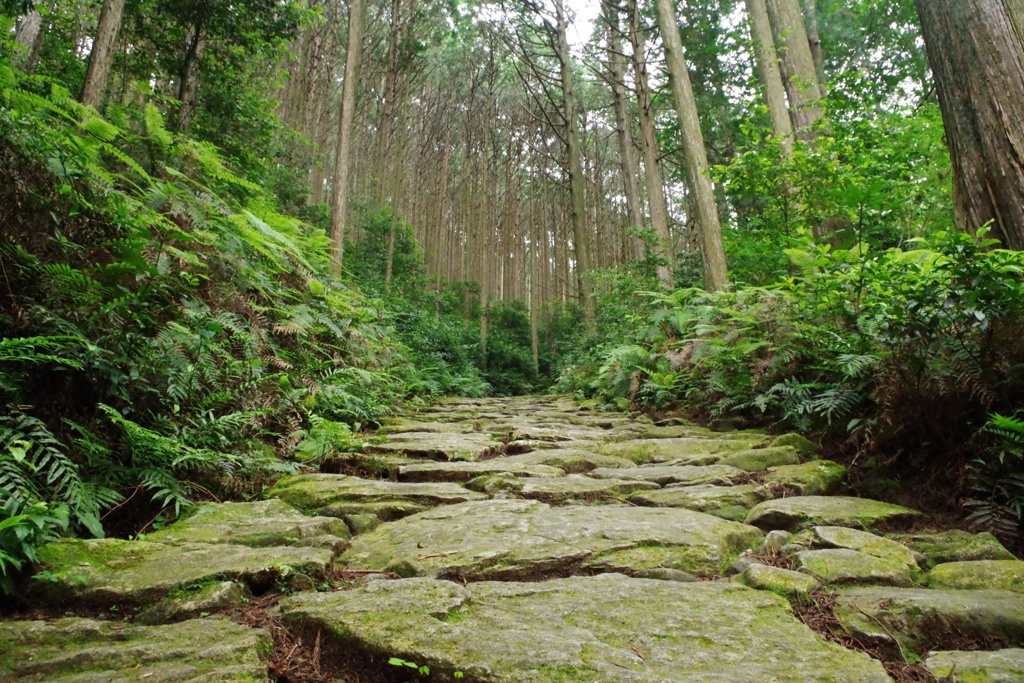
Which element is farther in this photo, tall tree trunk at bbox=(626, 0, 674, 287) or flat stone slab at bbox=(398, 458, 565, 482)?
tall tree trunk at bbox=(626, 0, 674, 287)

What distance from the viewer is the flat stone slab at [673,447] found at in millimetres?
4090

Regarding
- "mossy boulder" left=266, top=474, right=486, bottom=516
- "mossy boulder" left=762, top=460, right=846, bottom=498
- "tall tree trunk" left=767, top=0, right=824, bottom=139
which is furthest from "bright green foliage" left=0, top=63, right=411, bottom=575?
"tall tree trunk" left=767, top=0, right=824, bottom=139

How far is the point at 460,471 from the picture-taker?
142 inches

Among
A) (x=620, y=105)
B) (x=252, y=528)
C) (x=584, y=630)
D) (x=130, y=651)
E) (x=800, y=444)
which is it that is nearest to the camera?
(x=130, y=651)

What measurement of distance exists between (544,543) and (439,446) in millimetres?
2142

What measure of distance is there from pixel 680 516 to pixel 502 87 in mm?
29711

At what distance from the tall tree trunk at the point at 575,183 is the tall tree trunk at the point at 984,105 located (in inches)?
409

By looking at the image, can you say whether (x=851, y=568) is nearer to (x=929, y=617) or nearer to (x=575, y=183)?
(x=929, y=617)

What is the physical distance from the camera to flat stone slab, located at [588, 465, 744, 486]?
3.32m

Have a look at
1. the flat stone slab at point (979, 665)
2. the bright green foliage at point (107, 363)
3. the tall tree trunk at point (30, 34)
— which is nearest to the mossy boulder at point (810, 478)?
the flat stone slab at point (979, 665)

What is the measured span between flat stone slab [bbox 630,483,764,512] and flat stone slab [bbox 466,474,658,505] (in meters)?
0.16

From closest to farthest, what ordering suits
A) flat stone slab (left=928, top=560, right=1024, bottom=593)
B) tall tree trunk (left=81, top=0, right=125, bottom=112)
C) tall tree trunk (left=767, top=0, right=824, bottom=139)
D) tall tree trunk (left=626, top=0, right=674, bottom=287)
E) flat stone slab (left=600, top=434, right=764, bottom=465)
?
1. flat stone slab (left=928, top=560, right=1024, bottom=593)
2. flat stone slab (left=600, top=434, right=764, bottom=465)
3. tall tree trunk (left=81, top=0, right=125, bottom=112)
4. tall tree trunk (left=767, top=0, right=824, bottom=139)
5. tall tree trunk (left=626, top=0, right=674, bottom=287)

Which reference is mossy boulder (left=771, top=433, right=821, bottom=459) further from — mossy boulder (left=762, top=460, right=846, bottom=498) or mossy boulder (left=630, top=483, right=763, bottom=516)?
mossy boulder (left=630, top=483, right=763, bottom=516)

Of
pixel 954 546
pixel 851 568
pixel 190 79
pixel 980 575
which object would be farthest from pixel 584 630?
pixel 190 79
